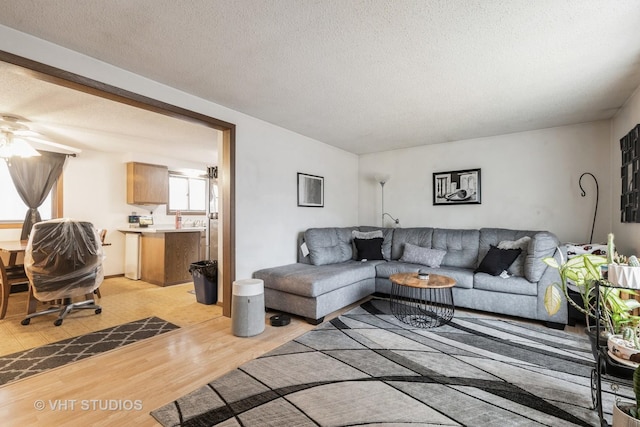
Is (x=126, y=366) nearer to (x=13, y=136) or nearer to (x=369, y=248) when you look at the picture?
(x=369, y=248)

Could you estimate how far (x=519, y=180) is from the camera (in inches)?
164

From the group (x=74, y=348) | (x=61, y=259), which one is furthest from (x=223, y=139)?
(x=74, y=348)

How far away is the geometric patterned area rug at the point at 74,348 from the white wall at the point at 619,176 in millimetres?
4642

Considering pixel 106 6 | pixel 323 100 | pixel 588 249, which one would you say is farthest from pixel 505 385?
pixel 106 6

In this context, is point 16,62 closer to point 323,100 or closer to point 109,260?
point 323,100

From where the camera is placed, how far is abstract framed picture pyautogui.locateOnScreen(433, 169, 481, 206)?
4.47 meters

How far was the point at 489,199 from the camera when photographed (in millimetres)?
4395

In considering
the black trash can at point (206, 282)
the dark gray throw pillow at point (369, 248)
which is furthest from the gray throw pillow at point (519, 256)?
the black trash can at point (206, 282)

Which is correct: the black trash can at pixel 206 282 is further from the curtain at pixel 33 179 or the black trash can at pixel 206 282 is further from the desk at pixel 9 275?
the curtain at pixel 33 179

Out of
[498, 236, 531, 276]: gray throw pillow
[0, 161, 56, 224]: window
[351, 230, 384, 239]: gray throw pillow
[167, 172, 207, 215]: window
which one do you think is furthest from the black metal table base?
[0, 161, 56, 224]: window

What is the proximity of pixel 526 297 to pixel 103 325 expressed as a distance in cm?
448

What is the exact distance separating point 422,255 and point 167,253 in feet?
13.1

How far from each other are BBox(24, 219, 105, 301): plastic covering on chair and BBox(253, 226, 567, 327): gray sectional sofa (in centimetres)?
186

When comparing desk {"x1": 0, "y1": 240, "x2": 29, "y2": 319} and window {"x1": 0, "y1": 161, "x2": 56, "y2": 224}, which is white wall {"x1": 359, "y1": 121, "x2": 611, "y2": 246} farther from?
window {"x1": 0, "y1": 161, "x2": 56, "y2": 224}
